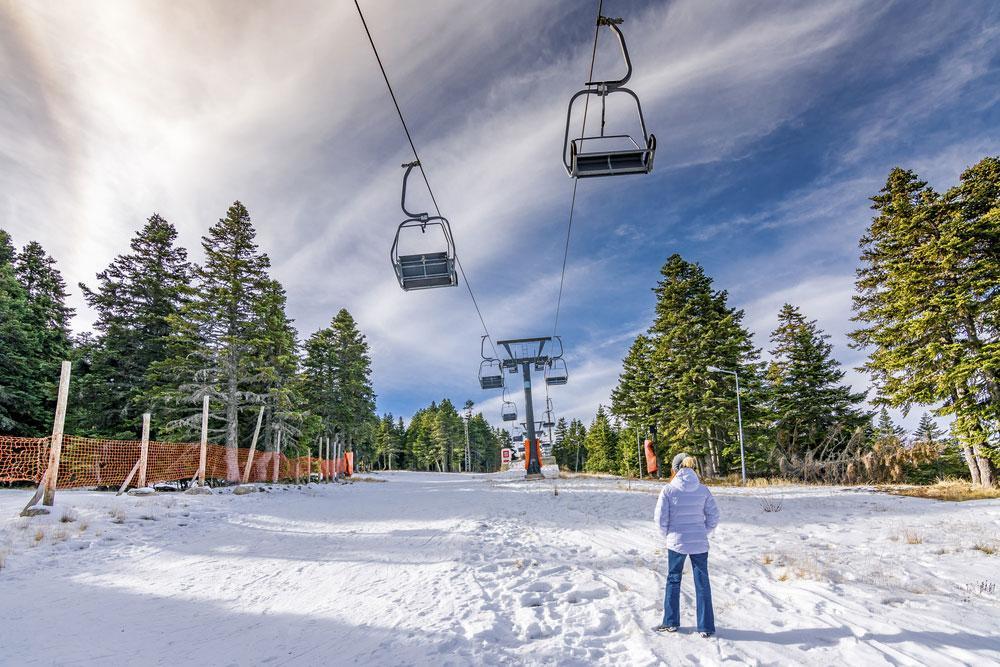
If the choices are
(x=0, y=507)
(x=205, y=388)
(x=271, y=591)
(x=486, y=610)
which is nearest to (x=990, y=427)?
(x=486, y=610)

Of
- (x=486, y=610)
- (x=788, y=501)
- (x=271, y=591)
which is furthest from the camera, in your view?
(x=788, y=501)

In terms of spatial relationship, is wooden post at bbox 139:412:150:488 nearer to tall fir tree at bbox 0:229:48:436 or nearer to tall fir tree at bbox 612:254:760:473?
tall fir tree at bbox 0:229:48:436

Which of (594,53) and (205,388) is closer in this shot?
(594,53)

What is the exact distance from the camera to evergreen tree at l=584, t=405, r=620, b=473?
6812 cm

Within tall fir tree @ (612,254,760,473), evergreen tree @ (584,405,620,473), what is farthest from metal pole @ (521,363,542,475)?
evergreen tree @ (584,405,620,473)

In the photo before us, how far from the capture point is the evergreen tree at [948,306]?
52.0 ft

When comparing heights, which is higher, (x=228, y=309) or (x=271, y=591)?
(x=228, y=309)

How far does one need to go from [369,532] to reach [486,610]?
614 cm

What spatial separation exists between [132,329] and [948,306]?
37.5 metres

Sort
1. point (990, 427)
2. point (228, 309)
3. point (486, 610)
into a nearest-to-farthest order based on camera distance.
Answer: point (486, 610), point (990, 427), point (228, 309)

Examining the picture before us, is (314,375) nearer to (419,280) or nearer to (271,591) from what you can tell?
(419,280)

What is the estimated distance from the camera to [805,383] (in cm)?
2986

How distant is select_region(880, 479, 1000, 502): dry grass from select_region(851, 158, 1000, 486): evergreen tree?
1282 mm

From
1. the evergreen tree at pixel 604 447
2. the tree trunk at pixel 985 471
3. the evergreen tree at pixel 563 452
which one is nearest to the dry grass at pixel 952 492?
the tree trunk at pixel 985 471
